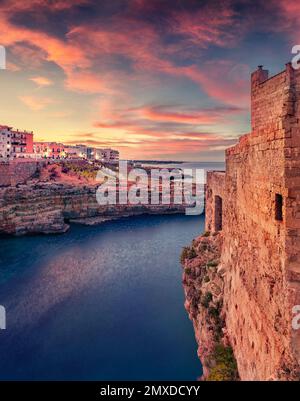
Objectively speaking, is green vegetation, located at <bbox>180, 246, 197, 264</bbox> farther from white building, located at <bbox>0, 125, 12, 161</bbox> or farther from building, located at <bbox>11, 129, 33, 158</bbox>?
building, located at <bbox>11, 129, 33, 158</bbox>

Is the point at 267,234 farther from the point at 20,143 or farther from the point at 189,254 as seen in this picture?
the point at 20,143

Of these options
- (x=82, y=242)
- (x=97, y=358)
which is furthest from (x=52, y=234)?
(x=97, y=358)

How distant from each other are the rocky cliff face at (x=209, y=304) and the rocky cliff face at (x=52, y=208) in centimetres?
2416

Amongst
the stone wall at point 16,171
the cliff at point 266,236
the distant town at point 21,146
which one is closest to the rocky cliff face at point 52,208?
the stone wall at point 16,171

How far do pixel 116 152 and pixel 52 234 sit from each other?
111368 mm

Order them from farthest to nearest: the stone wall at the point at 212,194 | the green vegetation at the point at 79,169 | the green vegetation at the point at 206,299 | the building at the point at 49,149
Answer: the building at the point at 49,149, the green vegetation at the point at 79,169, the stone wall at the point at 212,194, the green vegetation at the point at 206,299

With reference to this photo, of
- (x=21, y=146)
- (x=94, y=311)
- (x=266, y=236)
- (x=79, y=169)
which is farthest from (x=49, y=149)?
(x=266, y=236)

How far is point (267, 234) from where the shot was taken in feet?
13.3

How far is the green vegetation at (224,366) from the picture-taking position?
19.4 ft

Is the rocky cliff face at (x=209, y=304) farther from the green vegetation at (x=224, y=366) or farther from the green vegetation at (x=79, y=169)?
the green vegetation at (x=79, y=169)

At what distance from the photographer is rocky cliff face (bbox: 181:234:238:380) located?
640 cm

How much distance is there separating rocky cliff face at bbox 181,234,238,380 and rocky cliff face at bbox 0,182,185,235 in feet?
79.3

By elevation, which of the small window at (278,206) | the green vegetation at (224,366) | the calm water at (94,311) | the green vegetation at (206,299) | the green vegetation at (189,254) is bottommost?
the calm water at (94,311)

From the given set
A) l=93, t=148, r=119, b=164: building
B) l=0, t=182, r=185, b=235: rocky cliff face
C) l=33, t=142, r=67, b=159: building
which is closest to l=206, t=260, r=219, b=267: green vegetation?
l=0, t=182, r=185, b=235: rocky cliff face
